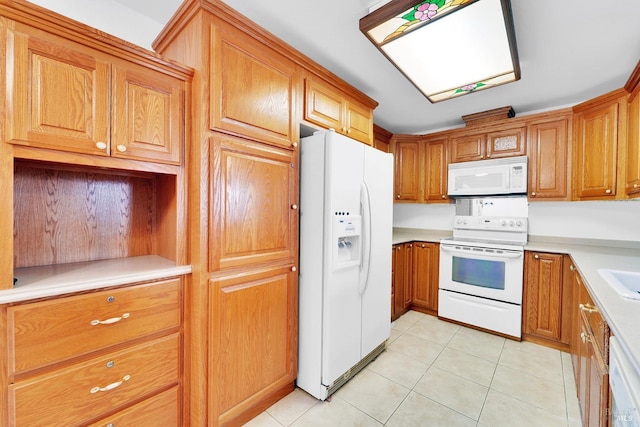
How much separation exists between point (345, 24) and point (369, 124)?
101cm

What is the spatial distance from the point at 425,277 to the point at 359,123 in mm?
2030

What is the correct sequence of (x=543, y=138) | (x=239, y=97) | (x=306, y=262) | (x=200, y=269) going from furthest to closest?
1. (x=543, y=138)
2. (x=306, y=262)
3. (x=239, y=97)
4. (x=200, y=269)

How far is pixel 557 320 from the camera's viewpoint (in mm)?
2449

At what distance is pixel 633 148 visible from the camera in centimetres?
197

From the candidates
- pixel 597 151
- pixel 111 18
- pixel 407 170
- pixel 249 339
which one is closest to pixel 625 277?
pixel 597 151

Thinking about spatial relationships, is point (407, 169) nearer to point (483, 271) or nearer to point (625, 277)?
point (483, 271)

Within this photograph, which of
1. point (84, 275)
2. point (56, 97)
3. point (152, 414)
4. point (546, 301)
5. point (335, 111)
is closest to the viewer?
point (56, 97)

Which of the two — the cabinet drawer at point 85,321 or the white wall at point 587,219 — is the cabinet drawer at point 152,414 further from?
the white wall at point 587,219

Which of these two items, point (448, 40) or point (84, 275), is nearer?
point (84, 275)

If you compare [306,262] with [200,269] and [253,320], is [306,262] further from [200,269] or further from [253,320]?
[200,269]

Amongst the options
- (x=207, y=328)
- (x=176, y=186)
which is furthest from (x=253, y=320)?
(x=176, y=186)

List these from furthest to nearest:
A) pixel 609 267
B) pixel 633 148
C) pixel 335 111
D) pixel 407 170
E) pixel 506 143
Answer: pixel 407 170 < pixel 506 143 < pixel 335 111 < pixel 633 148 < pixel 609 267

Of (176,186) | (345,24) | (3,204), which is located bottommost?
(3,204)

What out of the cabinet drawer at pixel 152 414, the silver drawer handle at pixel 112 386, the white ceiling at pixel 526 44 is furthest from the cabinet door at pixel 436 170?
the silver drawer handle at pixel 112 386
